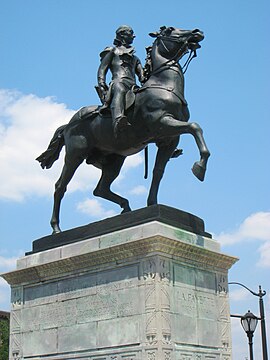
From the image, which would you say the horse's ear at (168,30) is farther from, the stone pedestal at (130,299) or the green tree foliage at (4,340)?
the green tree foliage at (4,340)

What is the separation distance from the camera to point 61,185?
13.8m

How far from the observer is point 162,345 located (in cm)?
1025

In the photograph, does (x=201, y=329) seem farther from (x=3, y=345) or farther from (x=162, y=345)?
(x=3, y=345)

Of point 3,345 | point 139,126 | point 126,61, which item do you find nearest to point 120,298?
point 139,126

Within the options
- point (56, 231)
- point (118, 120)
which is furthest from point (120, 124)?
point (56, 231)

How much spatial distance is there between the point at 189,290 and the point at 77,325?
85.1 inches

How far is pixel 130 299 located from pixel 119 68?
15.6 feet

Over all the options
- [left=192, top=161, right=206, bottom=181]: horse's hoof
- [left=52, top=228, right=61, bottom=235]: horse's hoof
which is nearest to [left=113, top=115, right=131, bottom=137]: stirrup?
[left=192, top=161, right=206, bottom=181]: horse's hoof

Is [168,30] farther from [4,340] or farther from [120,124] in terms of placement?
[4,340]

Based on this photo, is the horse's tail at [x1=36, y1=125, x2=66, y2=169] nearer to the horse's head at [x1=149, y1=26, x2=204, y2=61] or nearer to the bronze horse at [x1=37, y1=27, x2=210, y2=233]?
the bronze horse at [x1=37, y1=27, x2=210, y2=233]

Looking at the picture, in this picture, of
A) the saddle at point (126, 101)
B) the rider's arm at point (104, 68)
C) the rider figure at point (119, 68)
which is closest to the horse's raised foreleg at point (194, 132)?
the saddle at point (126, 101)

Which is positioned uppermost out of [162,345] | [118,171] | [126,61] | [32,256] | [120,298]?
[126,61]

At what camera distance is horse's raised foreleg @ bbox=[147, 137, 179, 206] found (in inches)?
Answer: 489

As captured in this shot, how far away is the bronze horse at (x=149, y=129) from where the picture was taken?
11968 mm
